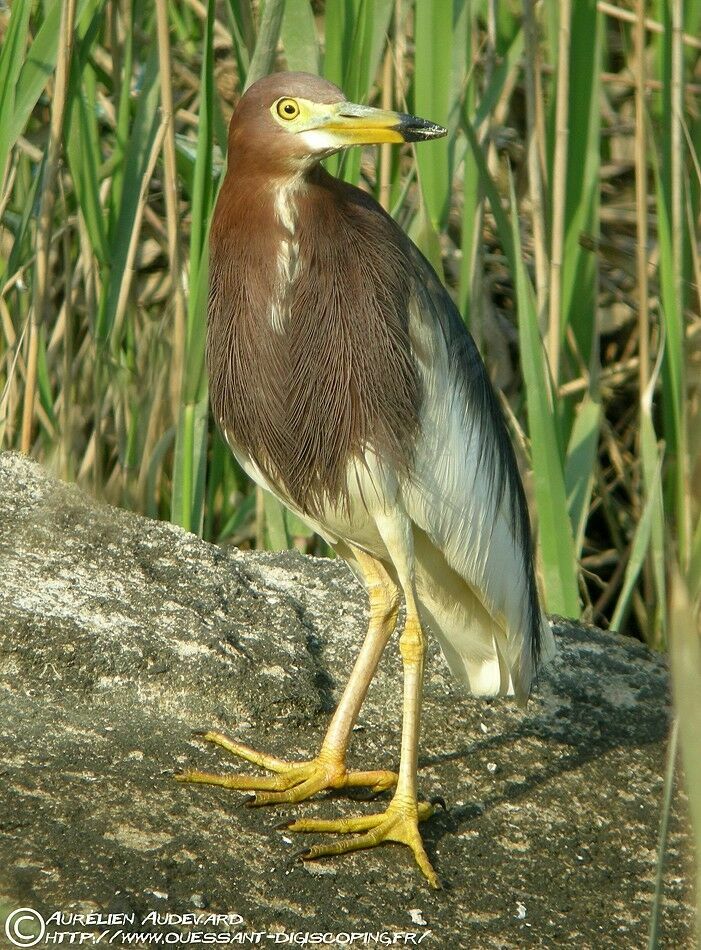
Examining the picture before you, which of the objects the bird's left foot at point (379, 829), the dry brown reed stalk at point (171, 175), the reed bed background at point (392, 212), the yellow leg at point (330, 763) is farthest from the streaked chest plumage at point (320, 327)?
the dry brown reed stalk at point (171, 175)

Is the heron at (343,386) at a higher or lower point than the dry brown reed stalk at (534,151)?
lower

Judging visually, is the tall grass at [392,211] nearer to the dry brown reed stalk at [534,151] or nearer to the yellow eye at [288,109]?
the dry brown reed stalk at [534,151]

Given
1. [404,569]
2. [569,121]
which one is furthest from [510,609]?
[569,121]

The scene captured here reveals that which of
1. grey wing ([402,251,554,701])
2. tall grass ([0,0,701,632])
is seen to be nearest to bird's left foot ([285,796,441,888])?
grey wing ([402,251,554,701])

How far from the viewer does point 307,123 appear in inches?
89.4

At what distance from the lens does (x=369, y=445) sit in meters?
2.45

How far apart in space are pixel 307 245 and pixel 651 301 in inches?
83.8

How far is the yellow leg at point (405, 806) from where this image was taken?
91.4 inches

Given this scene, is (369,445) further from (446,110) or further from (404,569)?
(446,110)

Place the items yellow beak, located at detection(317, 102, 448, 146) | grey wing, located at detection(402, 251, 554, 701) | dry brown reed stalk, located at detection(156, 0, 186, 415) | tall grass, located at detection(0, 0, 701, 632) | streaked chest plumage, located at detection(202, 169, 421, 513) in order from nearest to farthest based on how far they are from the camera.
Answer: yellow beak, located at detection(317, 102, 448, 146)
streaked chest plumage, located at detection(202, 169, 421, 513)
grey wing, located at detection(402, 251, 554, 701)
tall grass, located at detection(0, 0, 701, 632)
dry brown reed stalk, located at detection(156, 0, 186, 415)

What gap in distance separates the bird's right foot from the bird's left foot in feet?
0.31

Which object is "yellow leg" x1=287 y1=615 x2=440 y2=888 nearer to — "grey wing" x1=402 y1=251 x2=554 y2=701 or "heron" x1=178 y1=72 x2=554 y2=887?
"heron" x1=178 y1=72 x2=554 y2=887

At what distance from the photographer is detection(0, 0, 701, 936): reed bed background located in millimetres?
2949

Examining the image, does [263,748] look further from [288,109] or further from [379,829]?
[288,109]
